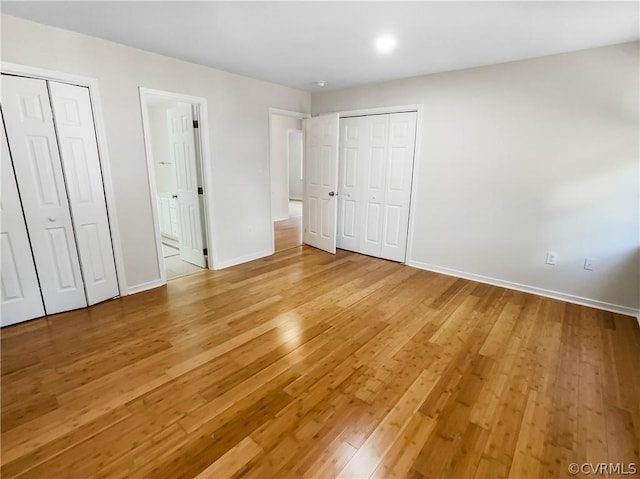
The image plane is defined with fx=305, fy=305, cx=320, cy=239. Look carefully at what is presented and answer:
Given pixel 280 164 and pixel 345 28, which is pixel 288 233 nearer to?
pixel 280 164

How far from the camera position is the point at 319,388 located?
198cm

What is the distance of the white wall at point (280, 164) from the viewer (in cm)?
718

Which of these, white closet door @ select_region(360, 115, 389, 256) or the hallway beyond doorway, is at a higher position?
white closet door @ select_region(360, 115, 389, 256)

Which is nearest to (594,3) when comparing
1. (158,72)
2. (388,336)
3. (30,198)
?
(388,336)

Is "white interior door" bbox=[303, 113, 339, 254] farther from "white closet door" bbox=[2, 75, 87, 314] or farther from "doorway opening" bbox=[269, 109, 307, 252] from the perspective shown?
"white closet door" bbox=[2, 75, 87, 314]

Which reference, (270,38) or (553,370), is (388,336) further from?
(270,38)

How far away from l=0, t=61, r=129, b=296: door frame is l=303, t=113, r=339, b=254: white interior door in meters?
2.84

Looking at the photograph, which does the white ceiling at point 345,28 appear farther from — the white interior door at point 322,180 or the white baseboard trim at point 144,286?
the white baseboard trim at point 144,286

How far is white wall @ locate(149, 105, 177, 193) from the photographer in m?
5.11

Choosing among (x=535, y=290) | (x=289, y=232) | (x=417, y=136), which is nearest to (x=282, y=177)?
(x=289, y=232)

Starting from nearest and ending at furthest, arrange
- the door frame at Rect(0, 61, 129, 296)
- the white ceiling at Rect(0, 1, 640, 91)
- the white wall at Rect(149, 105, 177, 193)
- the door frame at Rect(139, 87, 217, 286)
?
1. the white ceiling at Rect(0, 1, 640, 91)
2. the door frame at Rect(0, 61, 129, 296)
3. the door frame at Rect(139, 87, 217, 286)
4. the white wall at Rect(149, 105, 177, 193)

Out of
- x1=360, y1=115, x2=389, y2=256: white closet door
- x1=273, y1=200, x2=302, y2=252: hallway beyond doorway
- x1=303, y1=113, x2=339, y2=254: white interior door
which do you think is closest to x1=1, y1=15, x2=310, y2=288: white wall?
x1=303, y1=113, x2=339, y2=254: white interior door

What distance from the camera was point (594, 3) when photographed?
2053 mm

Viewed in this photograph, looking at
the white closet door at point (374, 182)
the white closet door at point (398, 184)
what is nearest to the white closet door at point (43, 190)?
the white closet door at point (374, 182)
